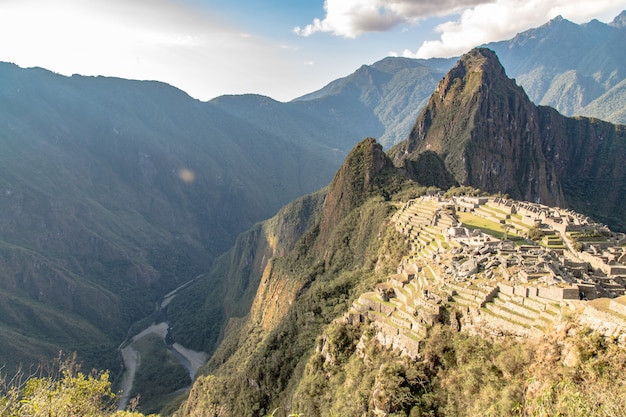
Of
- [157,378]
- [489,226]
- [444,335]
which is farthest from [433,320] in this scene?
[157,378]

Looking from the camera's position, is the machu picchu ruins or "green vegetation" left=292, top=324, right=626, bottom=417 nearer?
"green vegetation" left=292, top=324, right=626, bottom=417

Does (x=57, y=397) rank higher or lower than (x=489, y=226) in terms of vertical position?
higher

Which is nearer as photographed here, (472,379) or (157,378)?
(472,379)

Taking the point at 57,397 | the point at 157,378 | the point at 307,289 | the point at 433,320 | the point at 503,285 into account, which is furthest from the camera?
the point at 157,378

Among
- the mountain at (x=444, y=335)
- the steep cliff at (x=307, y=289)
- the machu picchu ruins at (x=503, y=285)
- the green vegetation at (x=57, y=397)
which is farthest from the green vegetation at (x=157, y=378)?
the green vegetation at (x=57, y=397)

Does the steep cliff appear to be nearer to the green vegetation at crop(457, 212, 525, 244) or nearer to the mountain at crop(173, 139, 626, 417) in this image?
the mountain at crop(173, 139, 626, 417)

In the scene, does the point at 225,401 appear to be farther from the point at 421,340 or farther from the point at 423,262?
the point at 421,340

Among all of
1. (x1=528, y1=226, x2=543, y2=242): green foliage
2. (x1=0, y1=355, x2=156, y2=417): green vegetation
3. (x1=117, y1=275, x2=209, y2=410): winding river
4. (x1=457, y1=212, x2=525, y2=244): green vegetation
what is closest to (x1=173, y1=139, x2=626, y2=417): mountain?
(x1=457, y1=212, x2=525, y2=244): green vegetation

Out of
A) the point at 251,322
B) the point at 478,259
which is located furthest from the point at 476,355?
the point at 251,322

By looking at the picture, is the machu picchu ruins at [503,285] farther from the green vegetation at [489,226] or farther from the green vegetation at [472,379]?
the green vegetation at [472,379]

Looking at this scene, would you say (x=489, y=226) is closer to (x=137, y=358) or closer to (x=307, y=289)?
(x=307, y=289)
